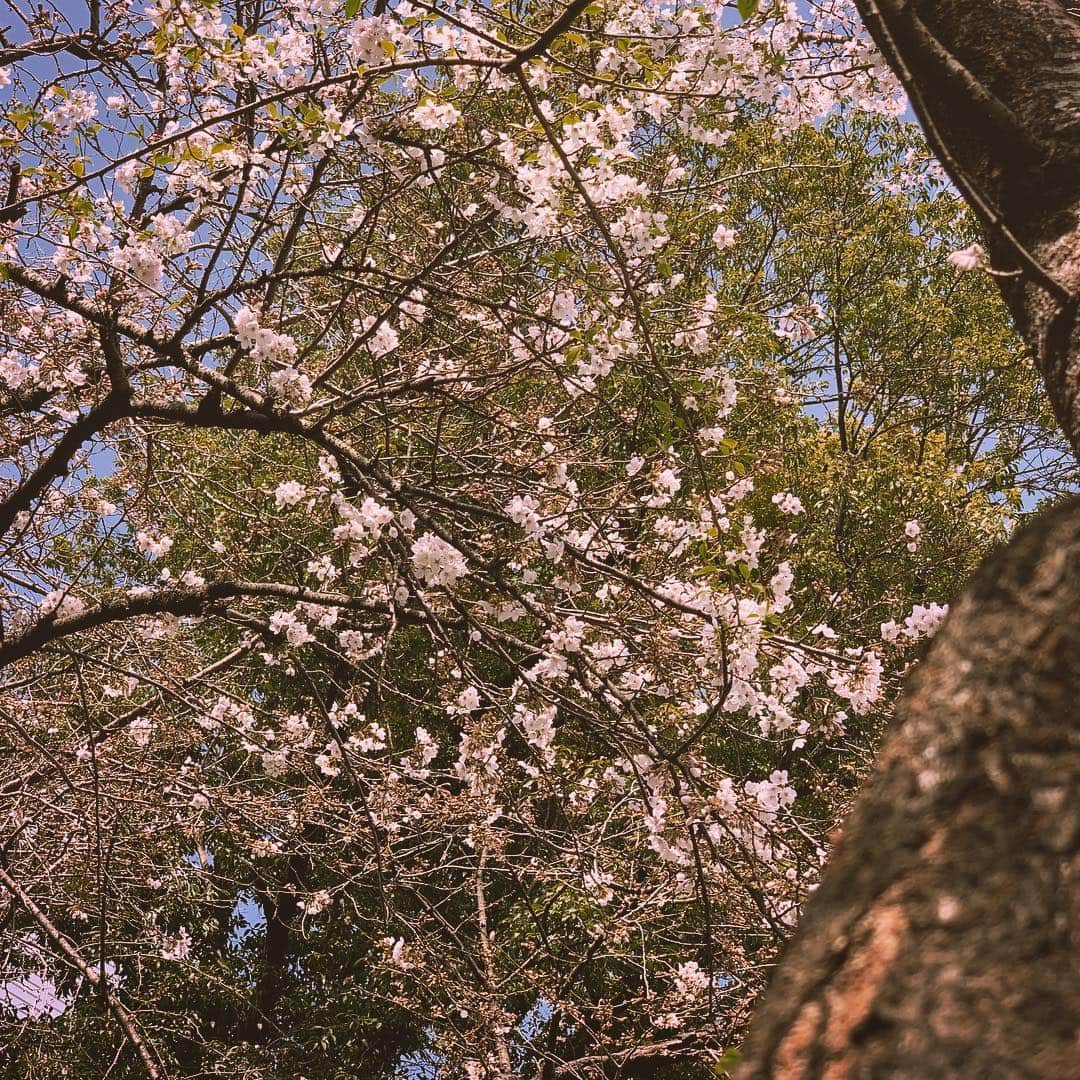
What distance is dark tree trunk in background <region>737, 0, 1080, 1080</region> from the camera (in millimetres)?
662

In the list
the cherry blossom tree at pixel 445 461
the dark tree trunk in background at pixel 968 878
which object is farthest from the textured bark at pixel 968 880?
the cherry blossom tree at pixel 445 461

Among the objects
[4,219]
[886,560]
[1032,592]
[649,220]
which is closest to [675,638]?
[649,220]

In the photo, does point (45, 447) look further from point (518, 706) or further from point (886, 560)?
point (886, 560)

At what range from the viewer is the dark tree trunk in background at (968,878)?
0.66m

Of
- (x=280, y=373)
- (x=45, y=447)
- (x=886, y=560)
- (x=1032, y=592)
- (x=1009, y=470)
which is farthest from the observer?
(x=1009, y=470)

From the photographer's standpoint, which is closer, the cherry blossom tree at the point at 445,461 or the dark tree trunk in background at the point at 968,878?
the dark tree trunk in background at the point at 968,878

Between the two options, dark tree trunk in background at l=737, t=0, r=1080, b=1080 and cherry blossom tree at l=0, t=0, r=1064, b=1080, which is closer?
dark tree trunk in background at l=737, t=0, r=1080, b=1080

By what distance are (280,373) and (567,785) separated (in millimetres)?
3161

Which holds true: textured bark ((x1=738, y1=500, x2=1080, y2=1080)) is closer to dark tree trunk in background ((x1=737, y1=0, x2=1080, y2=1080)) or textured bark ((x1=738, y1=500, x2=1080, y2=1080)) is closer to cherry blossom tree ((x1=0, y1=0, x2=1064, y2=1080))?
dark tree trunk in background ((x1=737, y1=0, x2=1080, y2=1080))

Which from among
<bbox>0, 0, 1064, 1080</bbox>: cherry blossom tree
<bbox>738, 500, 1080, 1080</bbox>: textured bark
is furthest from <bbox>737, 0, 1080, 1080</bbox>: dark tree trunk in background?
<bbox>0, 0, 1064, 1080</bbox>: cherry blossom tree

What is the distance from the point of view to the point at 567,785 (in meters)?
5.83

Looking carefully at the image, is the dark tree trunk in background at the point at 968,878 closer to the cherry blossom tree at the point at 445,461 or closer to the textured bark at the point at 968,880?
the textured bark at the point at 968,880

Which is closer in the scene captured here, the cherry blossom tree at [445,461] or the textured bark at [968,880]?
the textured bark at [968,880]

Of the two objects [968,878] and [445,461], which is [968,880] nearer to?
[968,878]
